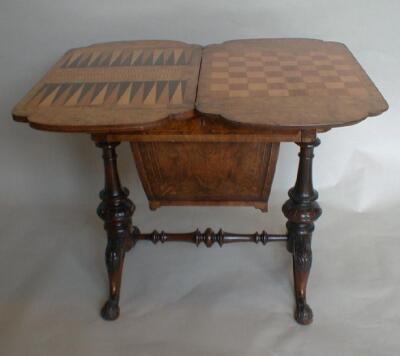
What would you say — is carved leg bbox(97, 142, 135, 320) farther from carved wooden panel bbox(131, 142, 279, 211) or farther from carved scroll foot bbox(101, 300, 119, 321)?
carved wooden panel bbox(131, 142, 279, 211)

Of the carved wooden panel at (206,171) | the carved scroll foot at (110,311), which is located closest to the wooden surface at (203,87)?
the carved wooden panel at (206,171)

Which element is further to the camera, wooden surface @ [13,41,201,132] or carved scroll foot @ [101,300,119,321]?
carved scroll foot @ [101,300,119,321]

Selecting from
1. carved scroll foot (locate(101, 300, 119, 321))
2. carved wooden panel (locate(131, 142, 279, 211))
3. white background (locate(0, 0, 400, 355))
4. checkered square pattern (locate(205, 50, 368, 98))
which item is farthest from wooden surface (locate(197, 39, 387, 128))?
carved scroll foot (locate(101, 300, 119, 321))

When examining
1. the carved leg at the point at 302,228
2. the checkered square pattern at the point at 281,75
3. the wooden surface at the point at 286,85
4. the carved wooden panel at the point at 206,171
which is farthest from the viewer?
the carved wooden panel at the point at 206,171

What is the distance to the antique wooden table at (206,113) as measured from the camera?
5.50 ft

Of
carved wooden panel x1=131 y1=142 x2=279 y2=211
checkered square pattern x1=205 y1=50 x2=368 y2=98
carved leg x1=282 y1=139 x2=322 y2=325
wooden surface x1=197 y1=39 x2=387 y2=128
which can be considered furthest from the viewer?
carved wooden panel x1=131 y1=142 x2=279 y2=211

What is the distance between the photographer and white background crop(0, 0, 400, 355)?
2205mm

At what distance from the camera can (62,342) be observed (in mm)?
2188

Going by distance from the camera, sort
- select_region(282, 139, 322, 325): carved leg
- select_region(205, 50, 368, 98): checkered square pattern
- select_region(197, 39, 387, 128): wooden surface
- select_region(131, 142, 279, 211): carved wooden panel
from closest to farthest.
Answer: select_region(197, 39, 387, 128): wooden surface
select_region(205, 50, 368, 98): checkered square pattern
select_region(282, 139, 322, 325): carved leg
select_region(131, 142, 279, 211): carved wooden panel

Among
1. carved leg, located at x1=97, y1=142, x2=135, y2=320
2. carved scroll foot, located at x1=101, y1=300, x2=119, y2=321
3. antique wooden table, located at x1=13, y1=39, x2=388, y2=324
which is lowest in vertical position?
carved scroll foot, located at x1=101, y1=300, x2=119, y2=321

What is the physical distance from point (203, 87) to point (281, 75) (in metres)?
0.32

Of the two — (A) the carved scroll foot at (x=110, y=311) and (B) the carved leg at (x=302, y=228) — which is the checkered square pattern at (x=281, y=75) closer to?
(B) the carved leg at (x=302, y=228)

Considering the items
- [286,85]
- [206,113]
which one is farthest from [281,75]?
[206,113]

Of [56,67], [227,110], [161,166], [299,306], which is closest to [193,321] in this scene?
[299,306]
